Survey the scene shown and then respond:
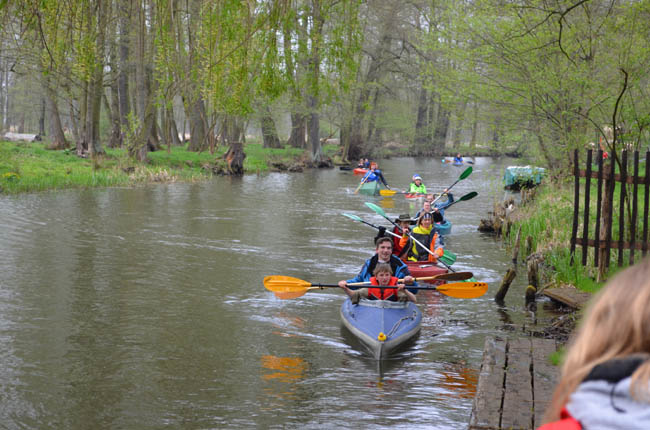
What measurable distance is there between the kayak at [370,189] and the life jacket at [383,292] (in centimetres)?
1640

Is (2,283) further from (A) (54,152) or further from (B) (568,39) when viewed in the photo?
(A) (54,152)

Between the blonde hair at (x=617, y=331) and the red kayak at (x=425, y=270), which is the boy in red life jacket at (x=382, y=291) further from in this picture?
the blonde hair at (x=617, y=331)

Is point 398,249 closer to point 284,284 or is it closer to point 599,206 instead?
point 284,284

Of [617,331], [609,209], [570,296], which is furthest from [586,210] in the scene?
[617,331]

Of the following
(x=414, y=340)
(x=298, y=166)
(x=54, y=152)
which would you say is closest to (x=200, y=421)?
(x=414, y=340)

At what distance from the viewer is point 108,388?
6672mm

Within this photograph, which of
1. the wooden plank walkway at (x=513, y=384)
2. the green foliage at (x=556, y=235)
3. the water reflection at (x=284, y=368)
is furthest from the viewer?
the green foliage at (x=556, y=235)

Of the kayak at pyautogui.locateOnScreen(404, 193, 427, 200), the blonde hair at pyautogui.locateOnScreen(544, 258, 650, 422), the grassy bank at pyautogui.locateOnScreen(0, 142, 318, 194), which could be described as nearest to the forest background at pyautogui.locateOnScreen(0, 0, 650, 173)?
the grassy bank at pyautogui.locateOnScreen(0, 142, 318, 194)

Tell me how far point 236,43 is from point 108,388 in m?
3.43

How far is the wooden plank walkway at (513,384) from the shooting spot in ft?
13.1

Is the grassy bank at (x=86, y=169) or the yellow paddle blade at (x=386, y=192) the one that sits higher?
the grassy bank at (x=86, y=169)

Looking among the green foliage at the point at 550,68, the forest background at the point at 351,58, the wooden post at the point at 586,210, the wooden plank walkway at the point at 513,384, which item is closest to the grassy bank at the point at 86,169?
the forest background at the point at 351,58

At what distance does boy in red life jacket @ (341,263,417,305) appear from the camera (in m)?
8.47

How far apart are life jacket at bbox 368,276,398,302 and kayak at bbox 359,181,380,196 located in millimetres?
16400
